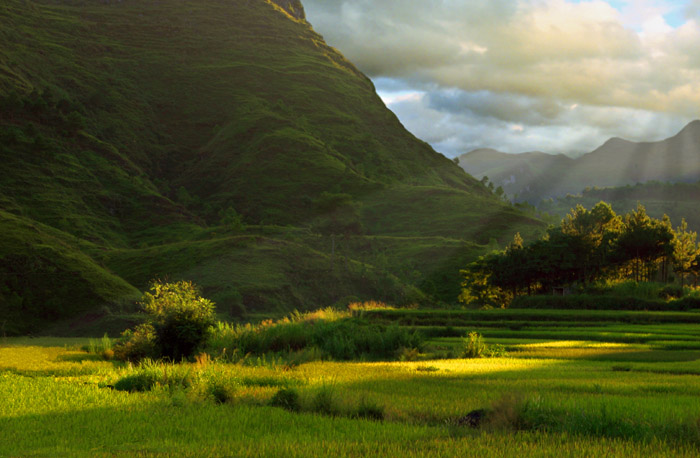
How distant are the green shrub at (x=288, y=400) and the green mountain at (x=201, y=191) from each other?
4118 centimetres

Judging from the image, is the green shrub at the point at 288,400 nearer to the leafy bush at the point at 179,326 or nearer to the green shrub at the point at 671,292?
the leafy bush at the point at 179,326

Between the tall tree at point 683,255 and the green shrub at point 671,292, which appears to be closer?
the green shrub at point 671,292

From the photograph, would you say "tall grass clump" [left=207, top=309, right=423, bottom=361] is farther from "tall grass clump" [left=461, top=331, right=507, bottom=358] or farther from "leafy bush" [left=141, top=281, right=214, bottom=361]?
"tall grass clump" [left=461, top=331, right=507, bottom=358]

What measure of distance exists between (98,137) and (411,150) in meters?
90.8

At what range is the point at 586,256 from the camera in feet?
180

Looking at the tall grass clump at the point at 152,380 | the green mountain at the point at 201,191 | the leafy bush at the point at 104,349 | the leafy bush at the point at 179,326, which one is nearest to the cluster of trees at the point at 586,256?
the green mountain at the point at 201,191

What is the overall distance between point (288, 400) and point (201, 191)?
139m

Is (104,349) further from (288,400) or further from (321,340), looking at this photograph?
(288,400)

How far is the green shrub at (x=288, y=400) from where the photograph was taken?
398 inches

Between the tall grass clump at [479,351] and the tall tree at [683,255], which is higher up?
the tall tree at [683,255]

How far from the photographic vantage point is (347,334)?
23.3 meters

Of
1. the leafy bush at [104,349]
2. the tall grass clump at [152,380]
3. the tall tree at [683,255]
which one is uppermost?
the tall tree at [683,255]

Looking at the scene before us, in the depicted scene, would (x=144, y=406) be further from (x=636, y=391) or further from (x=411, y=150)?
(x=411, y=150)

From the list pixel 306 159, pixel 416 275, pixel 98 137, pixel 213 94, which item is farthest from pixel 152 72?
pixel 416 275
